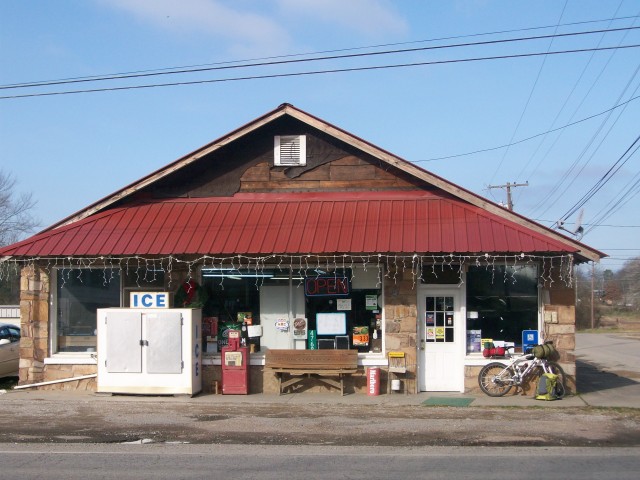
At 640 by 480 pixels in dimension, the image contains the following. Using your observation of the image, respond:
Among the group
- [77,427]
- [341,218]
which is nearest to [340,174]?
[341,218]

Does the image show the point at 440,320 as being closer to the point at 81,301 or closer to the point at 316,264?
the point at 316,264

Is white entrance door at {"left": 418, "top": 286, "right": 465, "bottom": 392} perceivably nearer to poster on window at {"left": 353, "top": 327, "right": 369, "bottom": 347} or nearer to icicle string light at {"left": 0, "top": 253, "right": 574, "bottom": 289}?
icicle string light at {"left": 0, "top": 253, "right": 574, "bottom": 289}

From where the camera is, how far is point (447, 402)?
14414 mm

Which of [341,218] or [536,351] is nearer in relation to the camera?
[536,351]

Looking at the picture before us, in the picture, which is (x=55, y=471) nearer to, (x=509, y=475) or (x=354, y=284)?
(x=509, y=475)

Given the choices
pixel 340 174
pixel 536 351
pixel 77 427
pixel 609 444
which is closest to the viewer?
pixel 609 444

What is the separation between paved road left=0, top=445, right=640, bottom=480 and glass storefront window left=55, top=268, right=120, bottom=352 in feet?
20.8

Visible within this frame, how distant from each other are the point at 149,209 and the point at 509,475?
10981 millimetres

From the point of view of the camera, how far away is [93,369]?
53.5ft

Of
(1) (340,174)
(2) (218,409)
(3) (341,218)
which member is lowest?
(2) (218,409)

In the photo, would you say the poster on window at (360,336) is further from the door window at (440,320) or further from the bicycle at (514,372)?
the bicycle at (514,372)

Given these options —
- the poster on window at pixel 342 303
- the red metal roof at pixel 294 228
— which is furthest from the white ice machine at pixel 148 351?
the poster on window at pixel 342 303

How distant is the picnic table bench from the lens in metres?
15.4

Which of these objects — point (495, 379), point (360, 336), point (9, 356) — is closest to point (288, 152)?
point (360, 336)
